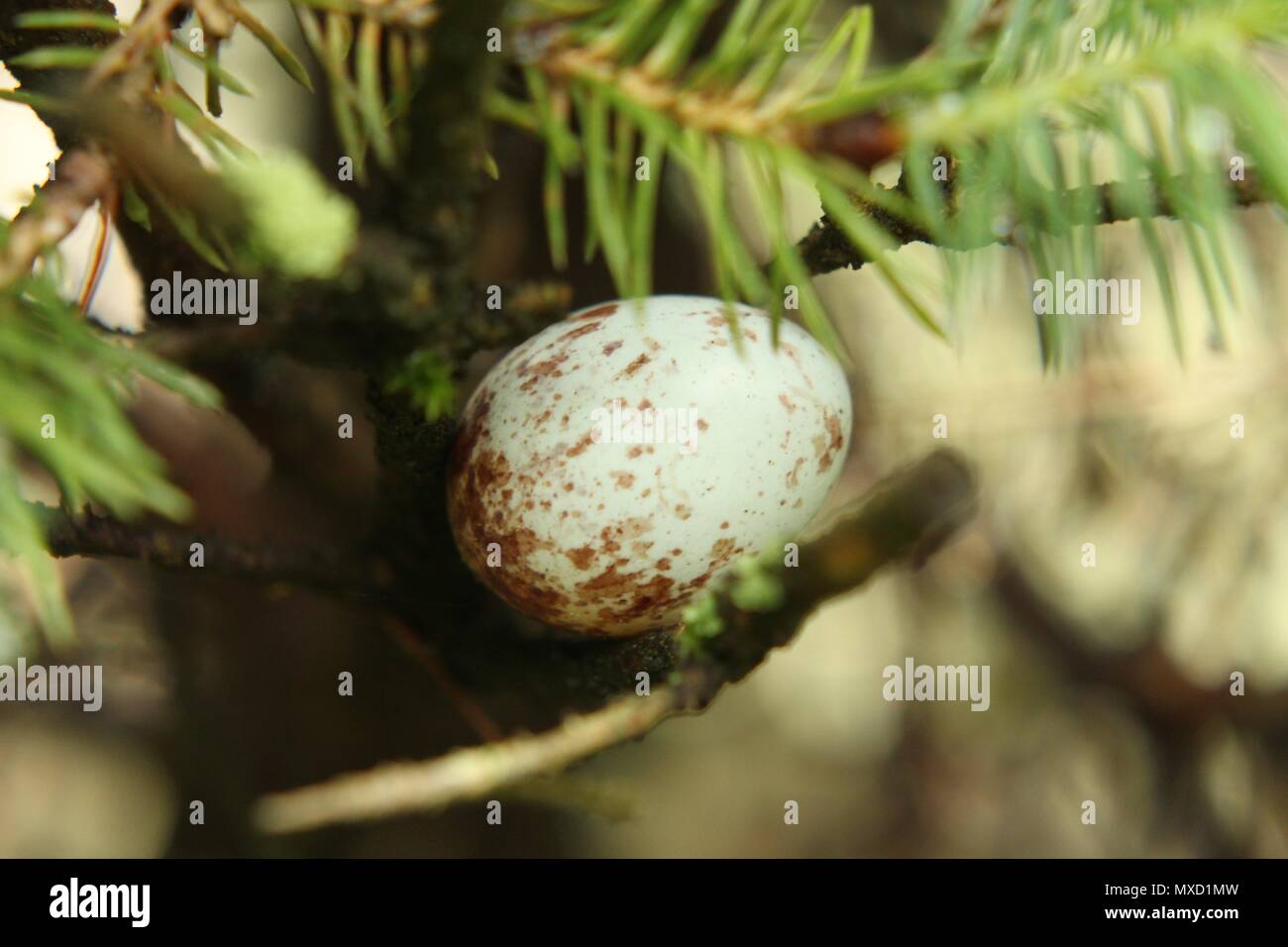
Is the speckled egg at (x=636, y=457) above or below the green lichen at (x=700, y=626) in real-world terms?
above

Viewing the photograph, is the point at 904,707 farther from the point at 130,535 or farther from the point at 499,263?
the point at 130,535

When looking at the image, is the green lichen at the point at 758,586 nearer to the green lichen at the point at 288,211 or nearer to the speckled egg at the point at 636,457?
the speckled egg at the point at 636,457

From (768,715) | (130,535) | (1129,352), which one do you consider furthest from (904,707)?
(130,535)

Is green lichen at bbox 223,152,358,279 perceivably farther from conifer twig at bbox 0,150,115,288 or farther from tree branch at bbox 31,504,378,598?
tree branch at bbox 31,504,378,598

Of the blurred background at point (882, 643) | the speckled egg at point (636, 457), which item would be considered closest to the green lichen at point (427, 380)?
the speckled egg at point (636, 457)

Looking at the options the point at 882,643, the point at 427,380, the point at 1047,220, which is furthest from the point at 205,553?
the point at 882,643
